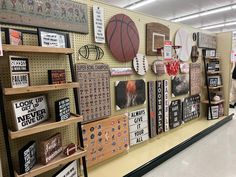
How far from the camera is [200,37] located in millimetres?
3959

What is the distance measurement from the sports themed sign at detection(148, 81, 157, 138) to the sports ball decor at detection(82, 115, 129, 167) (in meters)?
0.54

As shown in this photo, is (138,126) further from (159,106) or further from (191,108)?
(191,108)

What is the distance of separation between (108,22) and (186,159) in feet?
7.41

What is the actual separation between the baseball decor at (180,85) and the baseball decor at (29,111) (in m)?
2.42

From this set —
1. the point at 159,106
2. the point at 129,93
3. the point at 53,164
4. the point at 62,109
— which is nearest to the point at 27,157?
the point at 53,164

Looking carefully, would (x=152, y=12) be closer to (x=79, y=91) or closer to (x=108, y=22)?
(x=108, y=22)

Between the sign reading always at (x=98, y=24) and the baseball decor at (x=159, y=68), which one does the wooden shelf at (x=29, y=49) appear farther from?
the baseball decor at (x=159, y=68)

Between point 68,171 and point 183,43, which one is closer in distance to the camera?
point 68,171

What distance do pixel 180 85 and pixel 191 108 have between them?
709mm

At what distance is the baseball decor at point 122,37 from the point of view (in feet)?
7.95

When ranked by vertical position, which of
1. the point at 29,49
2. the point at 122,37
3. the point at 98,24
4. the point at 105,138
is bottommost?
the point at 105,138

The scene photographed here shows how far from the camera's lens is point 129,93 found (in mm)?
2723

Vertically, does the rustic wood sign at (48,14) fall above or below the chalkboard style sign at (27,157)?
above

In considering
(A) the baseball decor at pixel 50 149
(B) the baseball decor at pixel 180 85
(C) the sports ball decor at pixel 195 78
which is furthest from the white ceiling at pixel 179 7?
(A) the baseball decor at pixel 50 149
